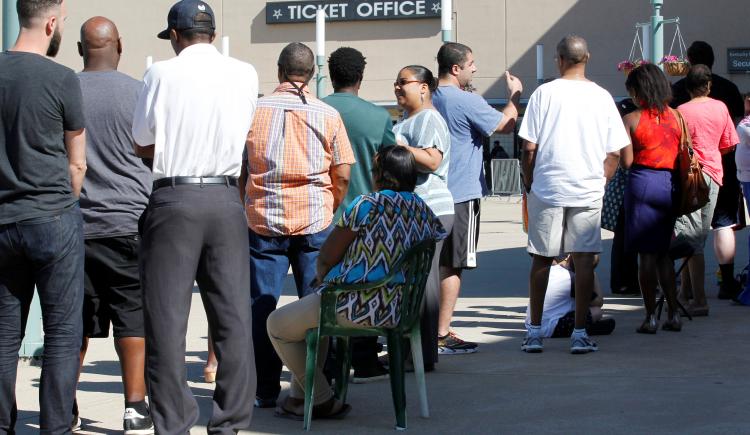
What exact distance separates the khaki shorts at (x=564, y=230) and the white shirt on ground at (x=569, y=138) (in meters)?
0.06

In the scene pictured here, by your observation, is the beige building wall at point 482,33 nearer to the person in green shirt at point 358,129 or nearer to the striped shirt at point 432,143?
the striped shirt at point 432,143

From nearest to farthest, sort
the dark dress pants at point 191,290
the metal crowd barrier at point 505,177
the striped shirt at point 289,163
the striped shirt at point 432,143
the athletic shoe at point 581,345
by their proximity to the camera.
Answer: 1. the dark dress pants at point 191,290
2. the striped shirt at point 289,163
3. the striped shirt at point 432,143
4. the athletic shoe at point 581,345
5. the metal crowd barrier at point 505,177

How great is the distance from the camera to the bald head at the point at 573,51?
296 inches

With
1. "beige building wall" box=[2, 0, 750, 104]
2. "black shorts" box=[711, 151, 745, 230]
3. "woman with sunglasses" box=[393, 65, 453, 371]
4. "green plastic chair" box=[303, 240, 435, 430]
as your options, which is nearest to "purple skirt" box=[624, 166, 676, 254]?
"woman with sunglasses" box=[393, 65, 453, 371]

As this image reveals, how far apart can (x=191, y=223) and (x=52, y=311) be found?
623 millimetres

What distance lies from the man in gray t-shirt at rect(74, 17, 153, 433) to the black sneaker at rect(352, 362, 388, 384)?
1485 mm

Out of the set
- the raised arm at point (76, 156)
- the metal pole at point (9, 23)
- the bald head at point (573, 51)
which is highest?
the metal pole at point (9, 23)

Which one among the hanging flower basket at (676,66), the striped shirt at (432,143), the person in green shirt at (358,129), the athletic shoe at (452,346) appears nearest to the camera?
the person in green shirt at (358,129)

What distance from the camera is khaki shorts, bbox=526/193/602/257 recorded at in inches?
A: 296

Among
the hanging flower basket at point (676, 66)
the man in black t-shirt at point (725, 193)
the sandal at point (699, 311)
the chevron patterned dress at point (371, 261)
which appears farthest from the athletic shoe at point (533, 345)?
the hanging flower basket at point (676, 66)

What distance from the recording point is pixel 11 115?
15.2 ft

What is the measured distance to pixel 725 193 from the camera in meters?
10.0

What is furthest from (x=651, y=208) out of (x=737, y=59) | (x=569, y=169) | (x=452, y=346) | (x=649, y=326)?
(x=737, y=59)

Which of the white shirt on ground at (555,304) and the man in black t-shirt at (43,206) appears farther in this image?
the white shirt on ground at (555,304)
